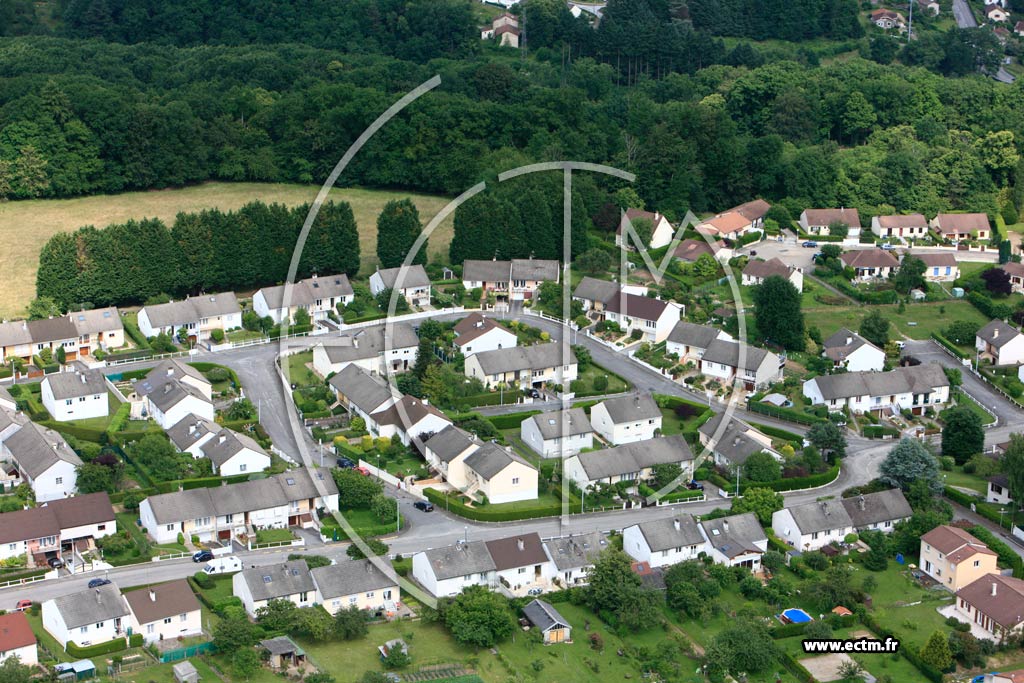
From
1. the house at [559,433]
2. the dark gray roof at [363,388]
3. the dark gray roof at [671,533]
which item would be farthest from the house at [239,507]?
the dark gray roof at [671,533]

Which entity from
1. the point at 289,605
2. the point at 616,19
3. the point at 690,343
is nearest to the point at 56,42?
the point at 616,19

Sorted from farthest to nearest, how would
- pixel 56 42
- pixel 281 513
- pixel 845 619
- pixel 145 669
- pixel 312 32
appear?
pixel 312 32 < pixel 56 42 < pixel 281 513 < pixel 845 619 < pixel 145 669

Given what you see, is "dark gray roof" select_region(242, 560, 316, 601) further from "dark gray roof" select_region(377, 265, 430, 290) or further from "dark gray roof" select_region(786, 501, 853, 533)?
"dark gray roof" select_region(377, 265, 430, 290)

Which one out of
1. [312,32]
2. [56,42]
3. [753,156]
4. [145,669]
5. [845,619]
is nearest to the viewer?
[145,669]

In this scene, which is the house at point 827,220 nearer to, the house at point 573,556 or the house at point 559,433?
the house at point 559,433

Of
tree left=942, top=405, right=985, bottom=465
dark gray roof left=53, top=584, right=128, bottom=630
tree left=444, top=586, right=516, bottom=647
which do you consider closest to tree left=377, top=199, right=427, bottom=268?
tree left=942, top=405, right=985, bottom=465

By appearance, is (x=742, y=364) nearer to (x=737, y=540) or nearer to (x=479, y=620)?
(x=737, y=540)

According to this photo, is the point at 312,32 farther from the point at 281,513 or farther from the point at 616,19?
the point at 281,513
